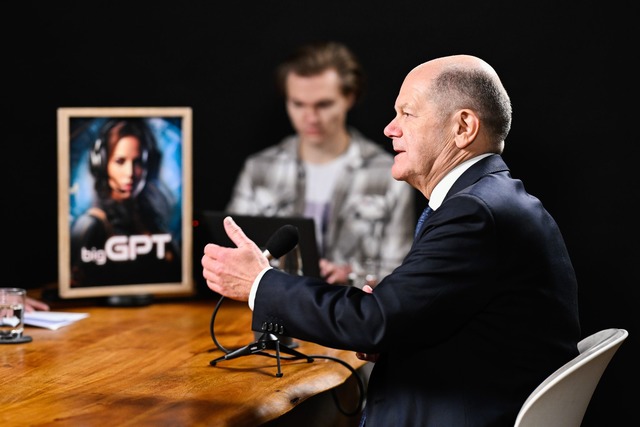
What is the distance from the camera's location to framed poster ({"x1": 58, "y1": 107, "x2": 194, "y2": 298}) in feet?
10.4

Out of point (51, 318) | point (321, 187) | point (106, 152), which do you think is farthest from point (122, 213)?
point (321, 187)

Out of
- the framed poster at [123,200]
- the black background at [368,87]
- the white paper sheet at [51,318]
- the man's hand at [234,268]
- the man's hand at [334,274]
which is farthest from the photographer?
the black background at [368,87]

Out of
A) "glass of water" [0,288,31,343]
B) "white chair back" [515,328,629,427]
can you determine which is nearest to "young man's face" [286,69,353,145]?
"glass of water" [0,288,31,343]

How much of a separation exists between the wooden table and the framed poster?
0.23 metres

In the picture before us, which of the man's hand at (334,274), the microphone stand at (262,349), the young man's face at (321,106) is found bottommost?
the microphone stand at (262,349)

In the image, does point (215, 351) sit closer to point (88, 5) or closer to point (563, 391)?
point (563, 391)

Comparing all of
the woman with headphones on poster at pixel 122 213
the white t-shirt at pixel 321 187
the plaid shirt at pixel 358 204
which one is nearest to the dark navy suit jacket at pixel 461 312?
the woman with headphones on poster at pixel 122 213

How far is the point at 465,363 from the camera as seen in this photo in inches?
78.0

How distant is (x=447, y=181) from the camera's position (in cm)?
217

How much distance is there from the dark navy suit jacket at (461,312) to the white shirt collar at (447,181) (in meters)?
0.07

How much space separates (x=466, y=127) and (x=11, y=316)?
141cm

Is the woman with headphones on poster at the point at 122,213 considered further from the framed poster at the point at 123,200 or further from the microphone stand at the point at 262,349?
the microphone stand at the point at 262,349

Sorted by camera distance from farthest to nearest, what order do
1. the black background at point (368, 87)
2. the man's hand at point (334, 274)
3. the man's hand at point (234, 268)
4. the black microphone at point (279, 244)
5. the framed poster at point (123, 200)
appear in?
1. the black background at point (368, 87)
2. the man's hand at point (334, 274)
3. the framed poster at point (123, 200)
4. the black microphone at point (279, 244)
5. the man's hand at point (234, 268)

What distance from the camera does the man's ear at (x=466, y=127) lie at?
2.10 m
